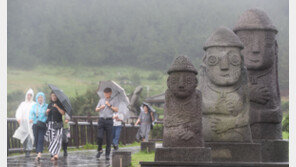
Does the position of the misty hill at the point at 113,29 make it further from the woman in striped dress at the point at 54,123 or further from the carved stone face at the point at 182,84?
the carved stone face at the point at 182,84

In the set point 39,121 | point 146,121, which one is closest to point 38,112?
point 39,121

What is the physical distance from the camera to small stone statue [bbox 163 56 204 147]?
9.47m

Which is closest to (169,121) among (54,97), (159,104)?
(54,97)

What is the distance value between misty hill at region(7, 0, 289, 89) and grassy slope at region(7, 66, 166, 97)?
301 cm

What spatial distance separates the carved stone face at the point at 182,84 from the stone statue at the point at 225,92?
1521 mm

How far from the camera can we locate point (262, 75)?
12523mm

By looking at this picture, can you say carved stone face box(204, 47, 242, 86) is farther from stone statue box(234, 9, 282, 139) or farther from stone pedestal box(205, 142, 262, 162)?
stone statue box(234, 9, 282, 139)

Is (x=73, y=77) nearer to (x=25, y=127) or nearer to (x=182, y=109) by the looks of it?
(x=25, y=127)

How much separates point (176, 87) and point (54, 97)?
5.87 metres

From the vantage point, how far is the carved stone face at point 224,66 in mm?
10945

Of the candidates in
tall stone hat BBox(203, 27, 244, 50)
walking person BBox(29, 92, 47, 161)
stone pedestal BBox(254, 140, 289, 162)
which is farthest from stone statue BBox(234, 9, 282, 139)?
walking person BBox(29, 92, 47, 161)

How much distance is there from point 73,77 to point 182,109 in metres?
88.6

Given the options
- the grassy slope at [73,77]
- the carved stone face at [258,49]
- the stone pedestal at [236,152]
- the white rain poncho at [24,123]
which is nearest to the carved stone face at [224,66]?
the stone pedestal at [236,152]

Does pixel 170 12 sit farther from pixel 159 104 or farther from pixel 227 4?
pixel 159 104
